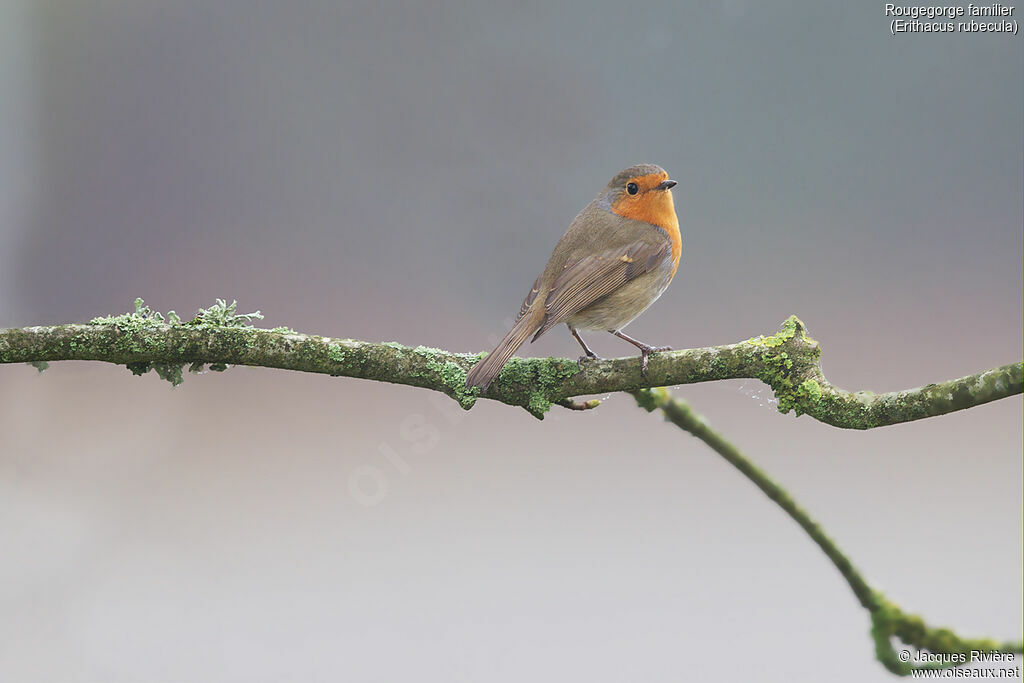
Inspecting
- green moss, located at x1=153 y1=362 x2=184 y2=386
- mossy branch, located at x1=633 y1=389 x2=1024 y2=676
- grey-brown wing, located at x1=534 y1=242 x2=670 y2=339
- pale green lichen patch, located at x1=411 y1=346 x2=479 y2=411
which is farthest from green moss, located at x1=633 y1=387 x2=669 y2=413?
green moss, located at x1=153 y1=362 x2=184 y2=386

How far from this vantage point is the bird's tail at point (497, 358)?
2.84 meters

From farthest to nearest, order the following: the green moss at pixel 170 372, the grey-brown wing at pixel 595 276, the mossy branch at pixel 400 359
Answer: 1. the grey-brown wing at pixel 595 276
2. the green moss at pixel 170 372
3. the mossy branch at pixel 400 359

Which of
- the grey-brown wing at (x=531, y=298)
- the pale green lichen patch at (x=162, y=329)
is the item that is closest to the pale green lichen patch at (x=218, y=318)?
the pale green lichen patch at (x=162, y=329)

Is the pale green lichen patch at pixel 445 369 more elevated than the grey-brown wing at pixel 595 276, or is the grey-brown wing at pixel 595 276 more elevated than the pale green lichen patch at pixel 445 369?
the grey-brown wing at pixel 595 276

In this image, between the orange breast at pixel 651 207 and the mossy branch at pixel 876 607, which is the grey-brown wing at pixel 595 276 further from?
the mossy branch at pixel 876 607

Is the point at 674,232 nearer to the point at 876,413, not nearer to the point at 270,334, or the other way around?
the point at 876,413

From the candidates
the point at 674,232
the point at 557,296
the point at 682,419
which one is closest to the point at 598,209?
the point at 674,232

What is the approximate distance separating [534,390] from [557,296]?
670mm

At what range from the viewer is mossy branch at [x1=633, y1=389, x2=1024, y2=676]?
2877 mm

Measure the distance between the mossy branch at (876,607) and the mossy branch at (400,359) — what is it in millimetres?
286

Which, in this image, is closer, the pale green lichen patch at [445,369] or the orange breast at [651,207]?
the pale green lichen patch at [445,369]

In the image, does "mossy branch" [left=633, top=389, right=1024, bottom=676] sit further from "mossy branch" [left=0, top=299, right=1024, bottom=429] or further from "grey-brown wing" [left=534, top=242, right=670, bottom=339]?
"grey-brown wing" [left=534, top=242, right=670, bottom=339]

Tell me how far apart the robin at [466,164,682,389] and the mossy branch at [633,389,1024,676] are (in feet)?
1.90

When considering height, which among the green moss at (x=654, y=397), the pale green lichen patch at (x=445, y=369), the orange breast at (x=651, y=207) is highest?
the orange breast at (x=651, y=207)
